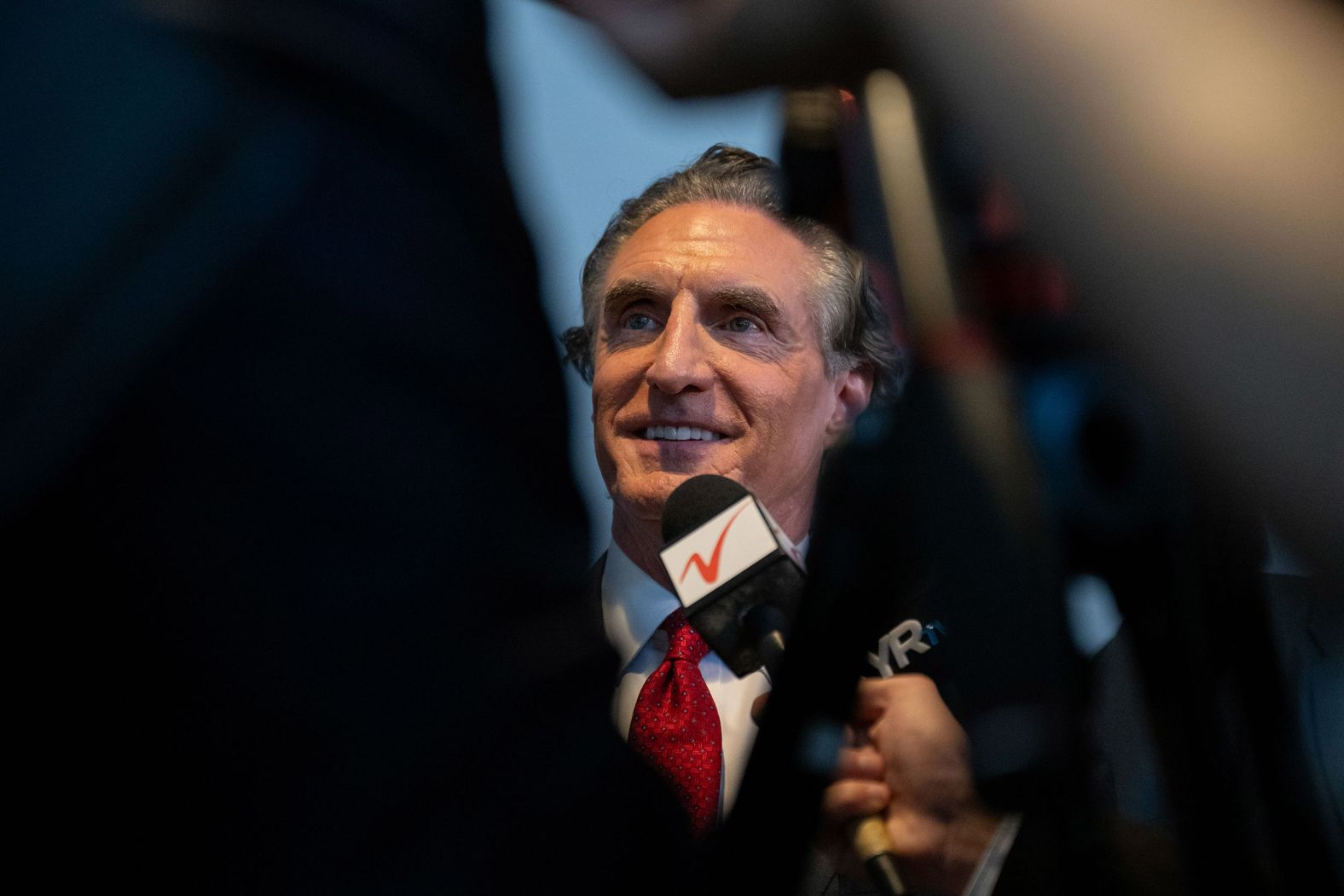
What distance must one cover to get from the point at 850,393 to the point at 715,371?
0.88ft

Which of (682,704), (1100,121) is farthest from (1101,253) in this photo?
(682,704)

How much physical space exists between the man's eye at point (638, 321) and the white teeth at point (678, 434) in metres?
0.20

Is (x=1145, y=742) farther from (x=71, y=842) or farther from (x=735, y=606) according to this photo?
(x=71, y=842)

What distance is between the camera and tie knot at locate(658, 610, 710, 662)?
168 centimetres

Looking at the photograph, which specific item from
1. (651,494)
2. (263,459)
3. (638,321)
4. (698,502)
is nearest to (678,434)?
(651,494)

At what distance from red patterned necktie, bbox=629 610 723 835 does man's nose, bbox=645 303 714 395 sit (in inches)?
15.8

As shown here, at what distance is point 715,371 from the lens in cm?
188

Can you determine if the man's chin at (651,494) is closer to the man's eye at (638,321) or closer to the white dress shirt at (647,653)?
the white dress shirt at (647,653)

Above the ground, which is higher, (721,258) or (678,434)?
(721,258)

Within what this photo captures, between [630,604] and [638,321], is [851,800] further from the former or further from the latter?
[638,321]

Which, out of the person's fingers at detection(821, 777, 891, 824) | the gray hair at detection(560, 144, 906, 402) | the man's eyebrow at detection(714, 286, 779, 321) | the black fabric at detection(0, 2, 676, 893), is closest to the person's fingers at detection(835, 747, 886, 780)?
the person's fingers at detection(821, 777, 891, 824)

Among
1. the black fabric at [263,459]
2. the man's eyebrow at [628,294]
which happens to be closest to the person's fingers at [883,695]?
the black fabric at [263,459]

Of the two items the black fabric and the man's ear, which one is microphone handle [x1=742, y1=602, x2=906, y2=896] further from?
the man's ear

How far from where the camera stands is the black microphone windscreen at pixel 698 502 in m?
0.93
